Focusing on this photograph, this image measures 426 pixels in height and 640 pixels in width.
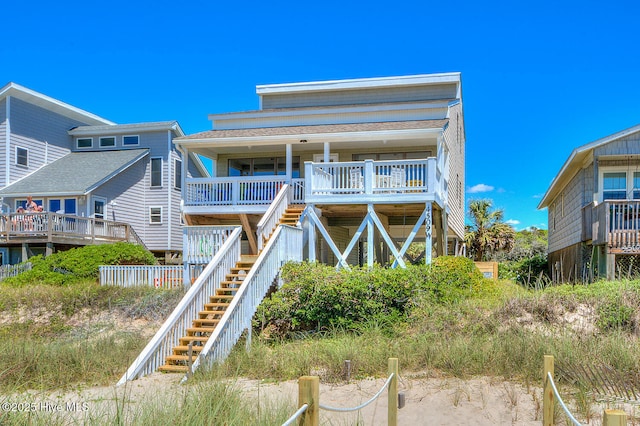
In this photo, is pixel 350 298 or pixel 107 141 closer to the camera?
pixel 350 298

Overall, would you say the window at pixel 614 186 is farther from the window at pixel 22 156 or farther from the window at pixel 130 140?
the window at pixel 22 156

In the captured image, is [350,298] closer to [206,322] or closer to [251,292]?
[251,292]

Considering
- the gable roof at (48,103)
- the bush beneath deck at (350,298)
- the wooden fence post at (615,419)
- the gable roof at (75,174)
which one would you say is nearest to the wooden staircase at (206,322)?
the bush beneath deck at (350,298)

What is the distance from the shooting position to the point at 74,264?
2177 centimetres

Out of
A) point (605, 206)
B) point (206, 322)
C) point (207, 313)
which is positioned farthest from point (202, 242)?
point (605, 206)

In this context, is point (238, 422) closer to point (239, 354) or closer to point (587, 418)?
point (587, 418)

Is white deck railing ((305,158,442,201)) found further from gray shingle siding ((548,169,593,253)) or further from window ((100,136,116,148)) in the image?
window ((100,136,116,148))

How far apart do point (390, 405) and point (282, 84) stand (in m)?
22.0

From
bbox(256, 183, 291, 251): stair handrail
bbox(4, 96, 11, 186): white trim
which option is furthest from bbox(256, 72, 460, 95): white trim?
bbox(4, 96, 11, 186): white trim

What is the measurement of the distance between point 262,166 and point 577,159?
38.5ft

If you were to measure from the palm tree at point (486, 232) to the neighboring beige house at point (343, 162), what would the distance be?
9346mm

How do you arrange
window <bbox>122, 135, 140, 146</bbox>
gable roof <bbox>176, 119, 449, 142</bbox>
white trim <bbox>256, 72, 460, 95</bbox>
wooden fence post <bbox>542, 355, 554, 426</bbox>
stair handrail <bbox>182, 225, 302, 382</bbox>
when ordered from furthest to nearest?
1. window <bbox>122, 135, 140, 146</bbox>
2. white trim <bbox>256, 72, 460, 95</bbox>
3. gable roof <bbox>176, 119, 449, 142</bbox>
4. stair handrail <bbox>182, 225, 302, 382</bbox>
5. wooden fence post <bbox>542, 355, 554, 426</bbox>

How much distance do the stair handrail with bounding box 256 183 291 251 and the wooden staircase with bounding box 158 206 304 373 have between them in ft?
2.51

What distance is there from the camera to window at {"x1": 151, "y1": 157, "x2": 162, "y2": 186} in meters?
31.7
